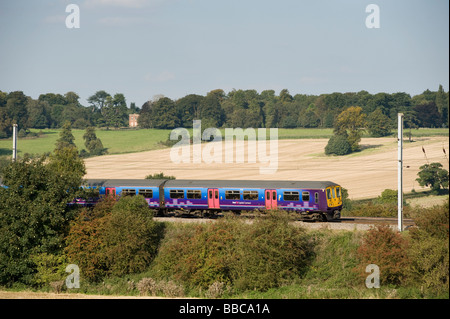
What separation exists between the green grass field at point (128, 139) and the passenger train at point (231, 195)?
76.7 meters

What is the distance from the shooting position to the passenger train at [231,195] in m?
39.9

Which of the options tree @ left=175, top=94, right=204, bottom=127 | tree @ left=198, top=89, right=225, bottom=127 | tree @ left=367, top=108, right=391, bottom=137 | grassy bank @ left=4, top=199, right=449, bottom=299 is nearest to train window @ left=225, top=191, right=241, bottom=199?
grassy bank @ left=4, top=199, right=449, bottom=299

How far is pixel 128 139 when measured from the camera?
133 meters

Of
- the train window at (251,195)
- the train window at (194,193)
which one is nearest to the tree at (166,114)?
the train window at (194,193)

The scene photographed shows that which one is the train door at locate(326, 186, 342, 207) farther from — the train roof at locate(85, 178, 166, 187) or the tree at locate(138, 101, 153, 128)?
the tree at locate(138, 101, 153, 128)

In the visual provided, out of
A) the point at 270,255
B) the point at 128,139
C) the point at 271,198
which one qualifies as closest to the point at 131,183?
the point at 271,198

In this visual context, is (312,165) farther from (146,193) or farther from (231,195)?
(231,195)

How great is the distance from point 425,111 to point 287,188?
96.3m

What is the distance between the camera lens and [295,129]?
137750 millimetres

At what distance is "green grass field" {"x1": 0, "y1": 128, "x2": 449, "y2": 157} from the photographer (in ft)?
404

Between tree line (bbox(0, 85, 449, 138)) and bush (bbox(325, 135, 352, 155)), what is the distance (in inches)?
561

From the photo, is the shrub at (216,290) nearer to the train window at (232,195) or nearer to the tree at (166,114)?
the train window at (232,195)
